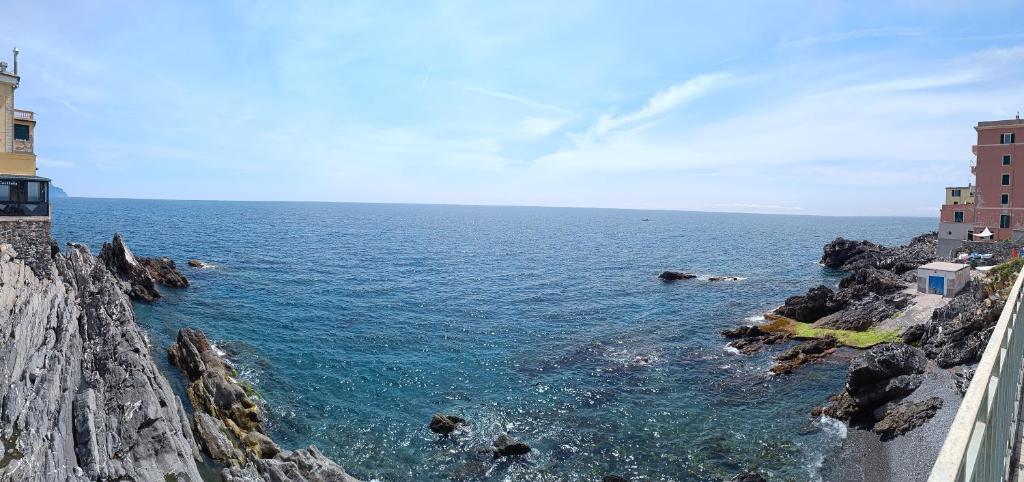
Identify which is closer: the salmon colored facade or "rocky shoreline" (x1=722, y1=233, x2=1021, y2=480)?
"rocky shoreline" (x1=722, y1=233, x2=1021, y2=480)

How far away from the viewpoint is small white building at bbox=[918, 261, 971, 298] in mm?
42938

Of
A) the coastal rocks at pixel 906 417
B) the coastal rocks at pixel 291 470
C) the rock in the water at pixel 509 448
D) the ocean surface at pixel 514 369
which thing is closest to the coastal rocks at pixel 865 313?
the ocean surface at pixel 514 369

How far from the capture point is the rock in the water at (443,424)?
26531 mm

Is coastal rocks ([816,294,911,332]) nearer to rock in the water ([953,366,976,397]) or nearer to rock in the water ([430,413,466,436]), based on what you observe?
rock in the water ([953,366,976,397])

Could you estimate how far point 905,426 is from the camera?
24.0 meters

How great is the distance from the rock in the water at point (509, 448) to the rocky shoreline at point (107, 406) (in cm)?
687

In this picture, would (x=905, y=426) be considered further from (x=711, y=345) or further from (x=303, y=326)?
(x=303, y=326)

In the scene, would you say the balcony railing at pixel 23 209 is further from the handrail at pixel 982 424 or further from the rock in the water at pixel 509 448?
the handrail at pixel 982 424

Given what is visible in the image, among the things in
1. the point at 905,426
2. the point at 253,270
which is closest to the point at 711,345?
the point at 905,426

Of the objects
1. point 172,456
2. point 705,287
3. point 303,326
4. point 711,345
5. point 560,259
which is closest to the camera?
point 172,456

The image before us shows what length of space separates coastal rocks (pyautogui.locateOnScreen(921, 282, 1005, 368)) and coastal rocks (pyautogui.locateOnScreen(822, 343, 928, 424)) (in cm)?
159

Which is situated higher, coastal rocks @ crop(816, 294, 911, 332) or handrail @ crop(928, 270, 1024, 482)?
handrail @ crop(928, 270, 1024, 482)

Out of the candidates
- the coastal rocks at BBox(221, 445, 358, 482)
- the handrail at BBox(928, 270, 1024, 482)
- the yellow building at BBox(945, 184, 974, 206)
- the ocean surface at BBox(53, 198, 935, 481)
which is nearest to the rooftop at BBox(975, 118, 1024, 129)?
the yellow building at BBox(945, 184, 974, 206)

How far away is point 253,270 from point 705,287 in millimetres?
59468
